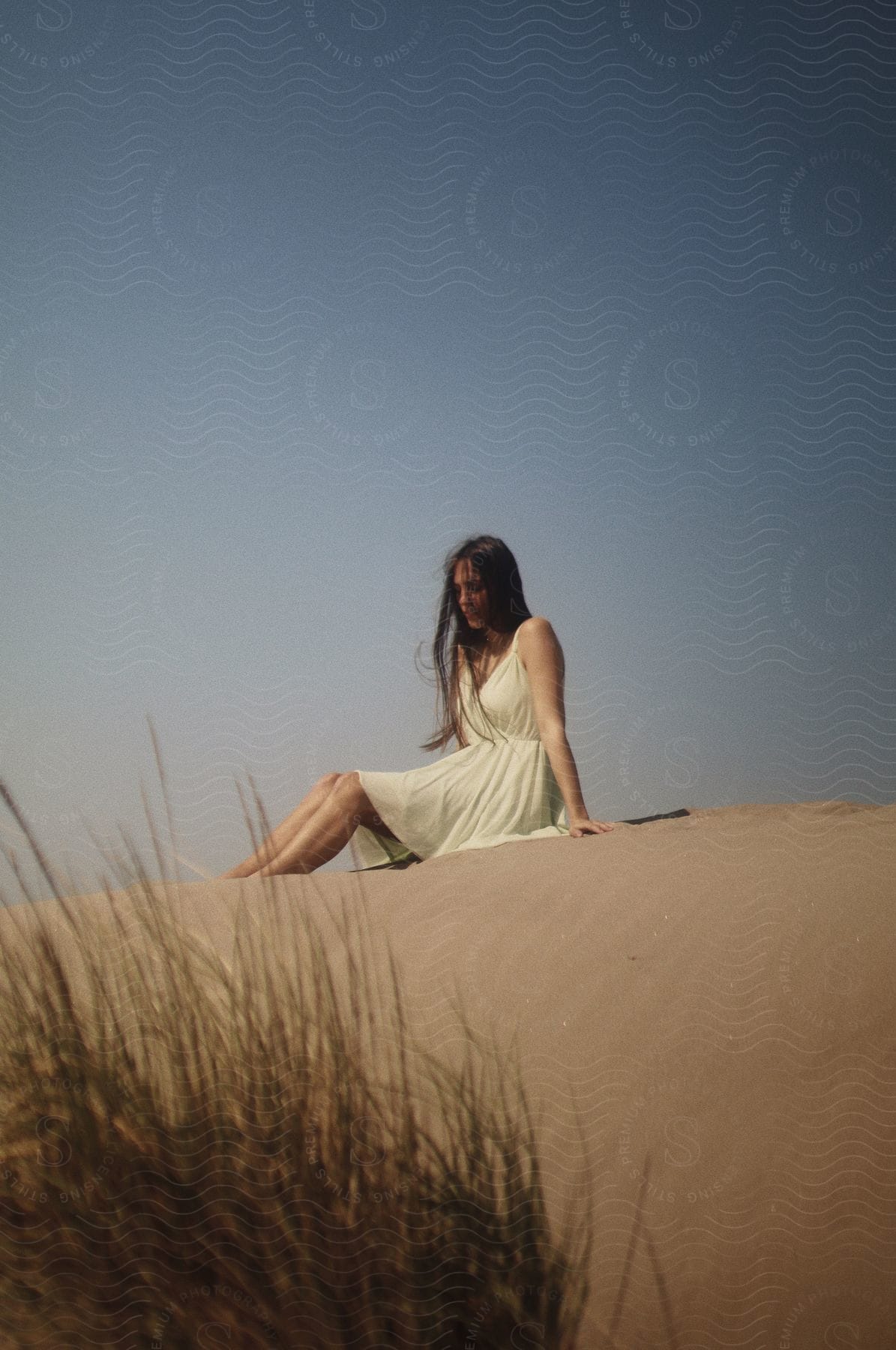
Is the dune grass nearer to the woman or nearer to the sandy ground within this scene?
the sandy ground

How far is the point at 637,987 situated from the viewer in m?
2.33

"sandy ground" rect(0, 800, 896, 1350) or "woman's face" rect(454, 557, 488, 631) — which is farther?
"woman's face" rect(454, 557, 488, 631)

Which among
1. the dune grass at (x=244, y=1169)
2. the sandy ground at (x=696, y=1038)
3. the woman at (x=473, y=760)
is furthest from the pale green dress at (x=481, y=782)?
the dune grass at (x=244, y=1169)

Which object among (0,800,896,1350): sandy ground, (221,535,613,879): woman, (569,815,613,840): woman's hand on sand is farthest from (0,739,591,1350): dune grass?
(221,535,613,879): woman

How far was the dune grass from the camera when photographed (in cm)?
172

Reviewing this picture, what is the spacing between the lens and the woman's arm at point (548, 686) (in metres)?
3.37

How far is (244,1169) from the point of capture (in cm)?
178

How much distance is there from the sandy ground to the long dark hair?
106 centimetres

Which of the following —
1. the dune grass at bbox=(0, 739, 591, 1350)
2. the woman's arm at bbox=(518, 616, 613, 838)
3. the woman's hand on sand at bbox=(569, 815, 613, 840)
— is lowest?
the dune grass at bbox=(0, 739, 591, 1350)

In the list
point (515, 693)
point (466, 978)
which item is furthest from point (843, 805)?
point (466, 978)

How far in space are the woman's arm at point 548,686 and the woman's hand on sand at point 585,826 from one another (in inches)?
7.0

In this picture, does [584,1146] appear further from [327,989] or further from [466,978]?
[327,989]

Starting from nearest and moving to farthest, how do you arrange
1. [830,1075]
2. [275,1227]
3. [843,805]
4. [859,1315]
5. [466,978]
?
A: [275,1227] < [859,1315] < [830,1075] < [466,978] < [843,805]

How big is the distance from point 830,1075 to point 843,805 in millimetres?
1562
